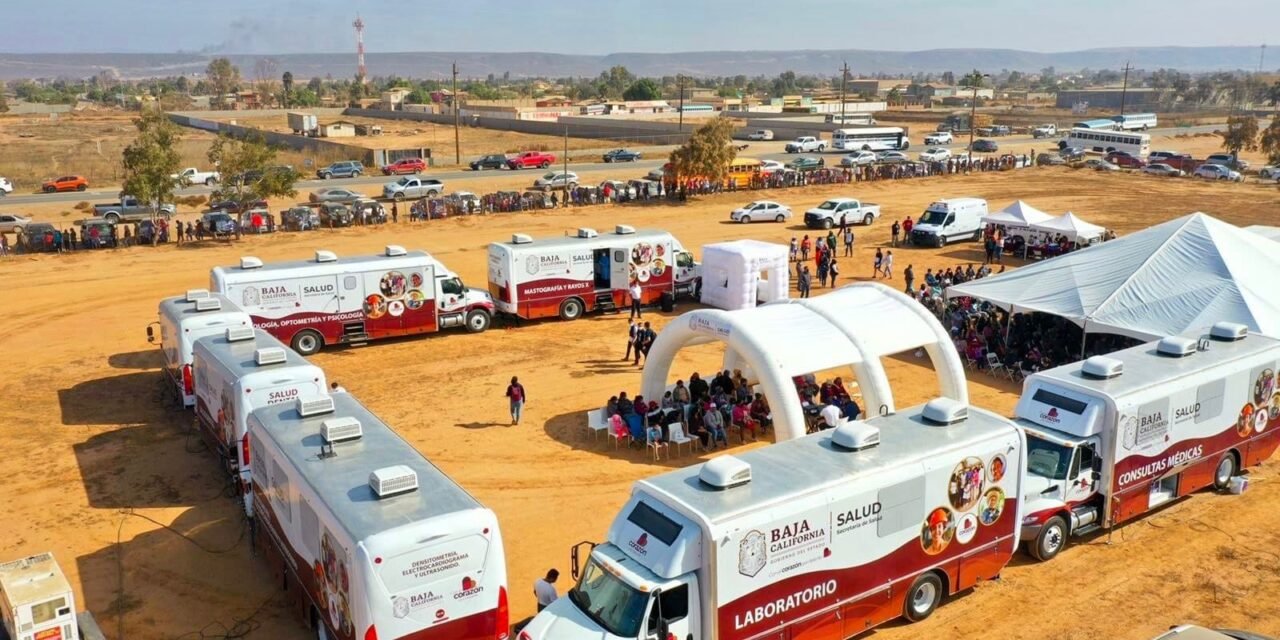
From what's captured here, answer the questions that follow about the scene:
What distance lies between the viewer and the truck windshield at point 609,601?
32.3 feet

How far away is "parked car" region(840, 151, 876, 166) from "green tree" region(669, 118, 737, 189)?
16.0 meters

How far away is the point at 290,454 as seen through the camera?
1210cm

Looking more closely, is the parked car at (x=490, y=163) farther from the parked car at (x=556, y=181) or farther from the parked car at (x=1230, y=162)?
the parked car at (x=1230, y=162)

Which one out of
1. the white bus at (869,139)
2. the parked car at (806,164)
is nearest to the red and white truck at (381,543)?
the parked car at (806,164)

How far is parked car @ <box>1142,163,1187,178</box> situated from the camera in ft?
202

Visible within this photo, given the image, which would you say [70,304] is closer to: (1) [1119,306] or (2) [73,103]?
(1) [1119,306]

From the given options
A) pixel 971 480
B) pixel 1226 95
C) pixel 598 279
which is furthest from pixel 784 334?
pixel 1226 95

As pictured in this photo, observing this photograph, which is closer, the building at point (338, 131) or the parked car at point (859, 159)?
the parked car at point (859, 159)

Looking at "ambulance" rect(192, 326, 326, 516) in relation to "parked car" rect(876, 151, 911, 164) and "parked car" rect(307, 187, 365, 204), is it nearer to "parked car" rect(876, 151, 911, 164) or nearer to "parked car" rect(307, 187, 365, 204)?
"parked car" rect(307, 187, 365, 204)

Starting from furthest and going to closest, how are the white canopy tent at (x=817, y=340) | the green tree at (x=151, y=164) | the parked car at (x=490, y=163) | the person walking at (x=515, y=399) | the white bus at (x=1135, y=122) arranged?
the white bus at (x=1135, y=122)
the parked car at (x=490, y=163)
the green tree at (x=151, y=164)
the person walking at (x=515, y=399)
the white canopy tent at (x=817, y=340)

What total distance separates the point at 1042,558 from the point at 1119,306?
393 inches

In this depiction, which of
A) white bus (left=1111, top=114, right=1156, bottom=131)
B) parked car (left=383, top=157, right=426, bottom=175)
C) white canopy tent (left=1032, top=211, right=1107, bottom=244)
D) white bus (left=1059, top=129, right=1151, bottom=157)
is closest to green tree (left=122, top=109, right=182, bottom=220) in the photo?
parked car (left=383, top=157, right=426, bottom=175)

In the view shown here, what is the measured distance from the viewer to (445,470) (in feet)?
56.7

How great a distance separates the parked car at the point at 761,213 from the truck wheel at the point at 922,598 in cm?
3323
